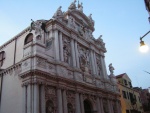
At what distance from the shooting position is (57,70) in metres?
16.3

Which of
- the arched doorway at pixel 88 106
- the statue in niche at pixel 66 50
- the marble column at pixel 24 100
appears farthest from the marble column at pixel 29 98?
the arched doorway at pixel 88 106

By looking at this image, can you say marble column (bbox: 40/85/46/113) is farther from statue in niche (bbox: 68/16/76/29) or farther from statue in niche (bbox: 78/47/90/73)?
statue in niche (bbox: 68/16/76/29)

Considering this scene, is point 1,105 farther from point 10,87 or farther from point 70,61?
point 70,61

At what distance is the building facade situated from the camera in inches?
1106

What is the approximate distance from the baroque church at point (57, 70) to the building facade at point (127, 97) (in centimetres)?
373

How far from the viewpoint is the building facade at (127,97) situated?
1106 inches

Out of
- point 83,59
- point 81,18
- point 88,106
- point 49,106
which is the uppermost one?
point 81,18

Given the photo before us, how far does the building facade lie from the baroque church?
12.2 feet

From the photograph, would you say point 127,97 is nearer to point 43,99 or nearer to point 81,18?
point 81,18

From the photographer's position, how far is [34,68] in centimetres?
1409

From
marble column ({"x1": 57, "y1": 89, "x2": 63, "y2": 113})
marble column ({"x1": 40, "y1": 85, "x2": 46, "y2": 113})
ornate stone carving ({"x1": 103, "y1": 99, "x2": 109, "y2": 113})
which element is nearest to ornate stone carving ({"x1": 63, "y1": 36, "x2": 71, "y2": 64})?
marble column ({"x1": 57, "y1": 89, "x2": 63, "y2": 113})

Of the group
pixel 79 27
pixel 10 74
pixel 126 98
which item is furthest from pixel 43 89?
pixel 126 98

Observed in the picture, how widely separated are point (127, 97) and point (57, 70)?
17255 millimetres

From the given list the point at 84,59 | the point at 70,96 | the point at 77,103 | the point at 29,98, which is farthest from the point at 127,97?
the point at 29,98
